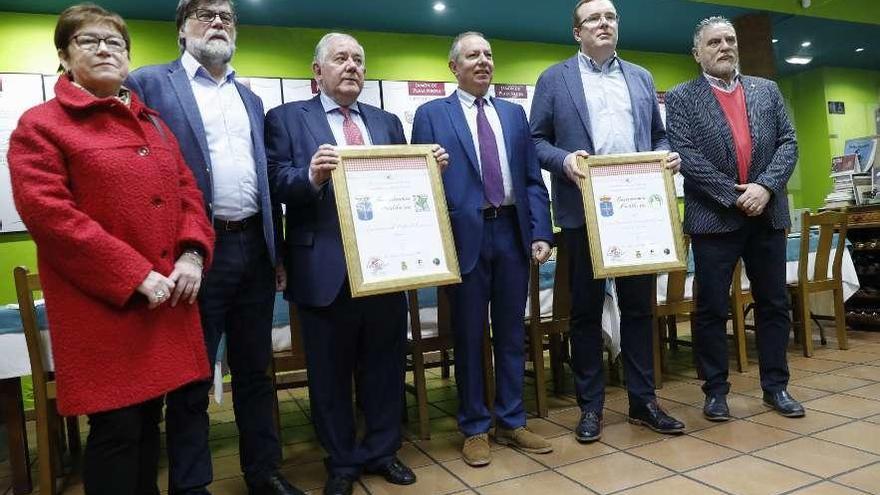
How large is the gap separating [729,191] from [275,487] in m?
2.03

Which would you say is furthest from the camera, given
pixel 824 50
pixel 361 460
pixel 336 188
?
pixel 824 50

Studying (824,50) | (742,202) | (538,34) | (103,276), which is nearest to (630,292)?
(742,202)

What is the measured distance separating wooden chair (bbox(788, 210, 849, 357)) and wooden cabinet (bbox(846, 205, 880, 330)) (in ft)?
2.26

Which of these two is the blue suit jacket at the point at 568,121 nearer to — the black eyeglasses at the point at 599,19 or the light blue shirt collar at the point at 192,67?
the black eyeglasses at the point at 599,19

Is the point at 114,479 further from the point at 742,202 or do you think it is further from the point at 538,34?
the point at 538,34

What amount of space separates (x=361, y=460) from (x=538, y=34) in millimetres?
4660

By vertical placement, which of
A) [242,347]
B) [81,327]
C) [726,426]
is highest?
[81,327]

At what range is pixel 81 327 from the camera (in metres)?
1.39

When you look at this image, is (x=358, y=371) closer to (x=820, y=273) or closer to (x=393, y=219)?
(x=393, y=219)

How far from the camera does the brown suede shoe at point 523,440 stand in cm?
236

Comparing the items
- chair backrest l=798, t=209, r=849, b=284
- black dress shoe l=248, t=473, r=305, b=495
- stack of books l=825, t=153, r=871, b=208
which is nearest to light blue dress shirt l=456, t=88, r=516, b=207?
black dress shoe l=248, t=473, r=305, b=495

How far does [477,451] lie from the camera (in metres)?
2.28

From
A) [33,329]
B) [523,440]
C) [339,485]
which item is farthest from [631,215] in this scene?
[33,329]

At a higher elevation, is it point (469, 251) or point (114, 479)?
point (469, 251)
